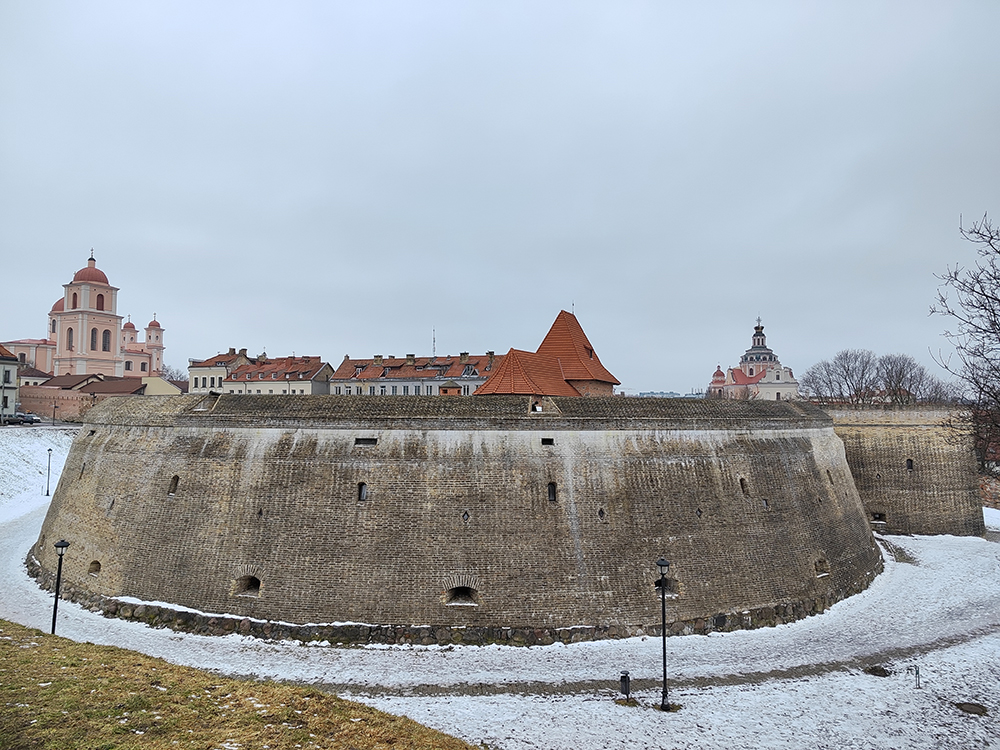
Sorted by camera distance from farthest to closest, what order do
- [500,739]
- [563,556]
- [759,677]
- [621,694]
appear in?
[563,556] → [759,677] → [621,694] → [500,739]

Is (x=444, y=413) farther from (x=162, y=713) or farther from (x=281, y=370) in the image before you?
(x=281, y=370)

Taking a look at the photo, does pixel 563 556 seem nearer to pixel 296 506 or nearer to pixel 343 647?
pixel 343 647

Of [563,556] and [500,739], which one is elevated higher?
[563,556]

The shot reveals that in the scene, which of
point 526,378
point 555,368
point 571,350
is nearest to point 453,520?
point 526,378

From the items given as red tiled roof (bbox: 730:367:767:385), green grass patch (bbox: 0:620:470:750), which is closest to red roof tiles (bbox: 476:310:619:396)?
green grass patch (bbox: 0:620:470:750)

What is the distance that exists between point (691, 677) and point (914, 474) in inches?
878

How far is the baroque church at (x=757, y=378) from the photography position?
88.8m

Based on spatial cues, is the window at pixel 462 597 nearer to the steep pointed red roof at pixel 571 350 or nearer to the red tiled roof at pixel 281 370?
the steep pointed red roof at pixel 571 350

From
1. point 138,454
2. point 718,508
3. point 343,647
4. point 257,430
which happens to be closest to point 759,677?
point 718,508

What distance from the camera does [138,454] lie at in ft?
65.9

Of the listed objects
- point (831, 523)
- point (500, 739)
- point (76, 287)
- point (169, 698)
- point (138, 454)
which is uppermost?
point (76, 287)

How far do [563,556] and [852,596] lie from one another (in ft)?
35.9

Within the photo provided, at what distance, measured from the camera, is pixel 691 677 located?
14.1m

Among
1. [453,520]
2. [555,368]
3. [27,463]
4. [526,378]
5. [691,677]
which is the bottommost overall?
[691,677]
